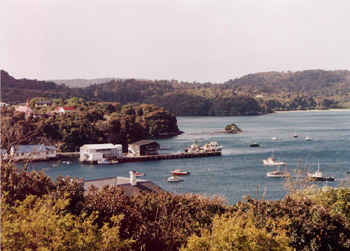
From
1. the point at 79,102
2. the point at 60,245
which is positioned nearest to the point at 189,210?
the point at 60,245

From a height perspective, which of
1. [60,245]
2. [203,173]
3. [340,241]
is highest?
[60,245]

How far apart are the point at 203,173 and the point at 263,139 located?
30.2 m

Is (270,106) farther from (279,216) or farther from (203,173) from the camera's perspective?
(279,216)

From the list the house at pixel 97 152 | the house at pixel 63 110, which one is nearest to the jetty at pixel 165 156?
the house at pixel 97 152

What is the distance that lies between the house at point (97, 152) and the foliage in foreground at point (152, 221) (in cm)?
3846

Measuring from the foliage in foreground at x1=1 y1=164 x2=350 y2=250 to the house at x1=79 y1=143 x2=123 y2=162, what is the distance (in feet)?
126

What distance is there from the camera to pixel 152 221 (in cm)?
1202

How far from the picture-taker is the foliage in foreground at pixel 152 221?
26.0 feet

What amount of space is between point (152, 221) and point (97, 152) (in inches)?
1635

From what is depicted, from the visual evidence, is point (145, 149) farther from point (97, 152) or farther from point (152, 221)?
point (152, 221)

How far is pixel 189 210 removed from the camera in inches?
488

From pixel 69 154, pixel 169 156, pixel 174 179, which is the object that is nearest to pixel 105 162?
pixel 169 156

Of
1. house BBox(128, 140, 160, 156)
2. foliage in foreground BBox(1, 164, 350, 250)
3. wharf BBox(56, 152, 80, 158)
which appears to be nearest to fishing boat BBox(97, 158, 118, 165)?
house BBox(128, 140, 160, 156)

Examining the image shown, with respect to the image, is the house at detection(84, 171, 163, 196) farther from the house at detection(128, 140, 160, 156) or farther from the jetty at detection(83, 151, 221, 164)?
the house at detection(128, 140, 160, 156)
